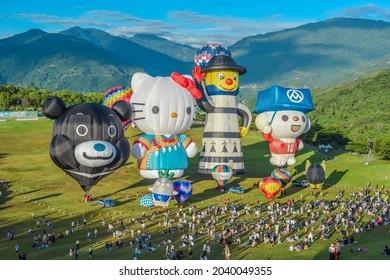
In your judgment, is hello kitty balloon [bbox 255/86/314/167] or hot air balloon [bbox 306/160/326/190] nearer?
hot air balloon [bbox 306/160/326/190]

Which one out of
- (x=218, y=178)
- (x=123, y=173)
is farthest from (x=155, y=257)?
(x=123, y=173)

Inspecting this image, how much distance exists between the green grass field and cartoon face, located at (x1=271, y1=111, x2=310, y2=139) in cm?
585

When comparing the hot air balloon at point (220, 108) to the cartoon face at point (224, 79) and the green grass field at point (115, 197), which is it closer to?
the cartoon face at point (224, 79)

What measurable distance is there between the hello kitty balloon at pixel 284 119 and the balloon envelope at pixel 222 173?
721cm

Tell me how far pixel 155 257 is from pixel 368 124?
113m

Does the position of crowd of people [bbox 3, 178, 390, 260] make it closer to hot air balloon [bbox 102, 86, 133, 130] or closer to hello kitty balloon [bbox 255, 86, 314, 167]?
hello kitty balloon [bbox 255, 86, 314, 167]

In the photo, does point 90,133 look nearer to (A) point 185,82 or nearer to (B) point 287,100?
(A) point 185,82

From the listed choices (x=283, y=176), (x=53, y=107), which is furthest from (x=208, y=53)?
(x=53, y=107)

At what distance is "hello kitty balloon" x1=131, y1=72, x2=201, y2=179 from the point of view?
160ft

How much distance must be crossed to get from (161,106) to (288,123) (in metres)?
15.6

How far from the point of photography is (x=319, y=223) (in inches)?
1622

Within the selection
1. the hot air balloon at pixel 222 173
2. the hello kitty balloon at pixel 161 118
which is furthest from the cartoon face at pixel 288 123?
the hello kitty balloon at pixel 161 118

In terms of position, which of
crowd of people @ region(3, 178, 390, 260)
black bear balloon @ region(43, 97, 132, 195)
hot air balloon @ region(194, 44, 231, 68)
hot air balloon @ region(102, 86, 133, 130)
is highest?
hot air balloon @ region(194, 44, 231, 68)

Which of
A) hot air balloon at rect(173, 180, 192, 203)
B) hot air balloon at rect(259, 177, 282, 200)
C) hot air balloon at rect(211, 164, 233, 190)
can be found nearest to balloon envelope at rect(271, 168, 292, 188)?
hot air balloon at rect(259, 177, 282, 200)
